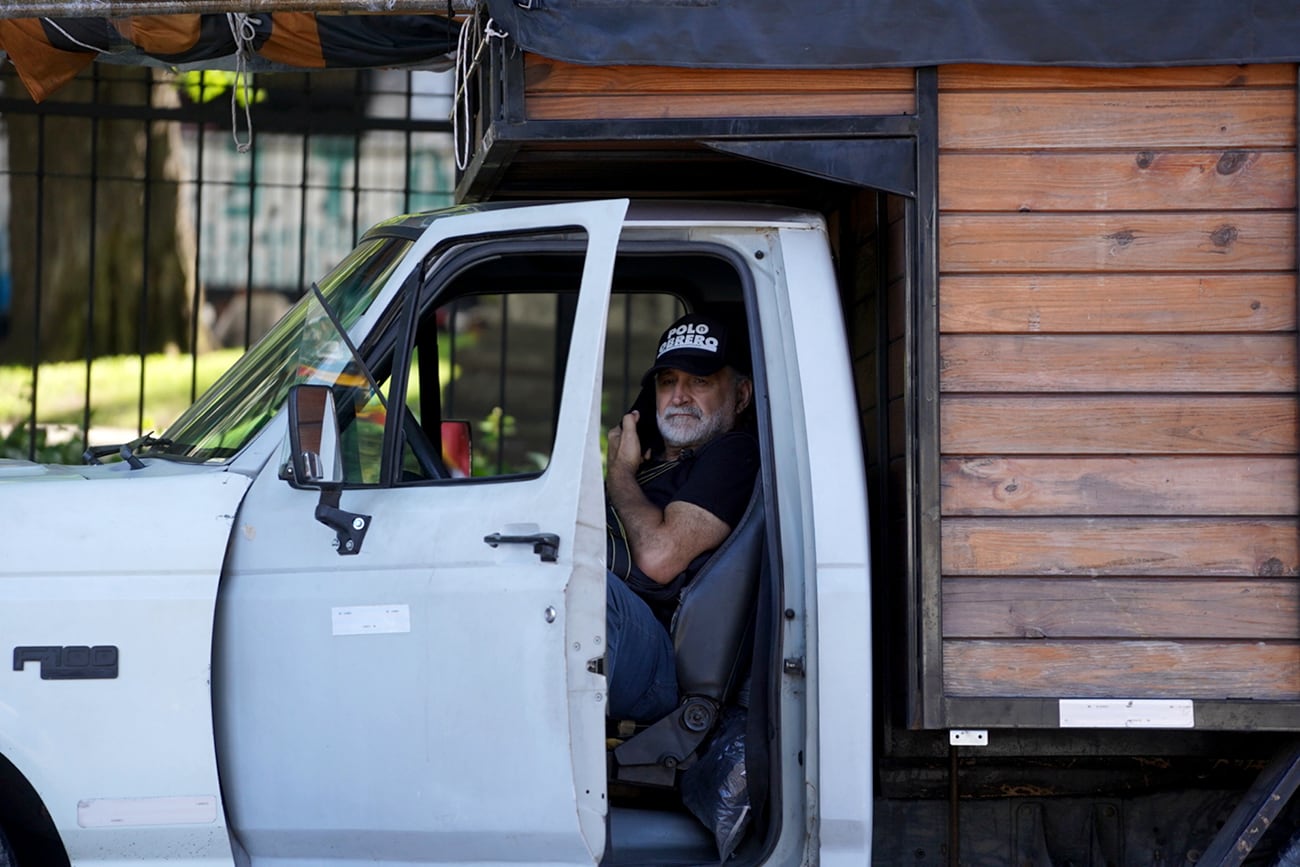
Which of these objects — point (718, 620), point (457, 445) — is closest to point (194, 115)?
point (457, 445)

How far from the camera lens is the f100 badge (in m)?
3.12

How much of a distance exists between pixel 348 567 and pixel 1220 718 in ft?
6.38

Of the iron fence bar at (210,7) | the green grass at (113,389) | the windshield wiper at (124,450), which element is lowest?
the windshield wiper at (124,450)

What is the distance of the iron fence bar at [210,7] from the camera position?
3.75 m

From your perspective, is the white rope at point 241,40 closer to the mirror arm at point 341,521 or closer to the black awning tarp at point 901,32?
the black awning tarp at point 901,32

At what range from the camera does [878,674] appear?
359cm

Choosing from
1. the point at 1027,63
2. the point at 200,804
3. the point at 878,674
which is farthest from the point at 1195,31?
the point at 200,804

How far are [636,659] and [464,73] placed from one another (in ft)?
5.27

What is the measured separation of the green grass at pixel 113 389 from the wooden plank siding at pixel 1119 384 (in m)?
6.56

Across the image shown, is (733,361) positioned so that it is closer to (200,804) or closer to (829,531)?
(829,531)

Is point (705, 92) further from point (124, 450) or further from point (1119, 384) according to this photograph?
point (124, 450)

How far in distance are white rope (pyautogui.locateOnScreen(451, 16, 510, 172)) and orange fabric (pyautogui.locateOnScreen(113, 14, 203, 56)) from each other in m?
0.94

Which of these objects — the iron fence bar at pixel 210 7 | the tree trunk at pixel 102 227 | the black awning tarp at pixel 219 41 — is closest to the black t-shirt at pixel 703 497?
the iron fence bar at pixel 210 7

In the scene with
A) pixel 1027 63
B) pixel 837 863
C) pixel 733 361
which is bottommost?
pixel 837 863
